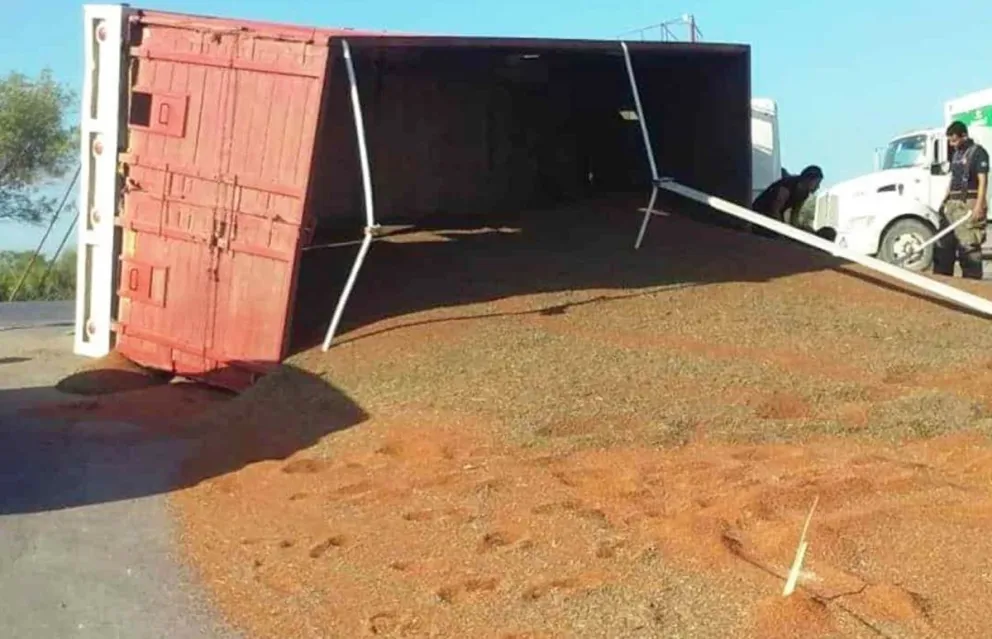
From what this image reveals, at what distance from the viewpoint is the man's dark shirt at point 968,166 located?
15289 millimetres

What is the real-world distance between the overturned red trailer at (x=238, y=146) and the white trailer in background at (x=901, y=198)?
437cm

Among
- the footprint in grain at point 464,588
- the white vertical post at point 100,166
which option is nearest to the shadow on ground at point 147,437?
the white vertical post at point 100,166

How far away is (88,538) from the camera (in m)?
7.30

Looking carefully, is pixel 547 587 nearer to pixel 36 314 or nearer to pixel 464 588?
pixel 464 588

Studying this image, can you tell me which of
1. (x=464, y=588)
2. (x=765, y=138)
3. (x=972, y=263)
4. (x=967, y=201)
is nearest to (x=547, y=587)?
(x=464, y=588)

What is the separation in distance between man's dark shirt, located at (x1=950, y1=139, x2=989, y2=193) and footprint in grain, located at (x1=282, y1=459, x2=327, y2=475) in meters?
9.64

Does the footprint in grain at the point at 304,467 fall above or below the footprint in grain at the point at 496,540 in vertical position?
below

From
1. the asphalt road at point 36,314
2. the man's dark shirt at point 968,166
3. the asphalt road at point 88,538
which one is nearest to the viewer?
the asphalt road at point 88,538

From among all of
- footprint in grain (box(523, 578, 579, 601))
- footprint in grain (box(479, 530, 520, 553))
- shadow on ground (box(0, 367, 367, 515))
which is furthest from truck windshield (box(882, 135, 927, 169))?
footprint in grain (box(523, 578, 579, 601))

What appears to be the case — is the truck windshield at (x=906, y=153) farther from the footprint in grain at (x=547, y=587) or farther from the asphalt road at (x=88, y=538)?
the footprint in grain at (x=547, y=587)

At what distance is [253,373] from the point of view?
10.9m

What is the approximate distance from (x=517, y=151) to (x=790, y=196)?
11.2 feet

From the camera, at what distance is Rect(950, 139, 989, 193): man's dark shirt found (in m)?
15.3

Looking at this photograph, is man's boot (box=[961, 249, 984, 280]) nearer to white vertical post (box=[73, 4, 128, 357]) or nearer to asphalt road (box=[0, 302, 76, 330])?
white vertical post (box=[73, 4, 128, 357])
